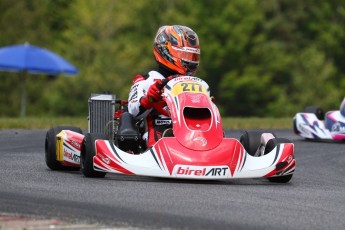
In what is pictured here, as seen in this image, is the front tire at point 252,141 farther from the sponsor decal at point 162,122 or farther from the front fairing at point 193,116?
the sponsor decal at point 162,122

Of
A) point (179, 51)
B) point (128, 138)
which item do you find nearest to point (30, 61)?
point (179, 51)

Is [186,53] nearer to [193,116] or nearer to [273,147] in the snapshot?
[193,116]

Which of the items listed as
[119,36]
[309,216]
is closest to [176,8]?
[119,36]

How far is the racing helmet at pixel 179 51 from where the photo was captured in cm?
1051

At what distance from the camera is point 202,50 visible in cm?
5922

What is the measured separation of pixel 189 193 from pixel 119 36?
47.5m

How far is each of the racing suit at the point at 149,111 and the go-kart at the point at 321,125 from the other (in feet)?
21.6

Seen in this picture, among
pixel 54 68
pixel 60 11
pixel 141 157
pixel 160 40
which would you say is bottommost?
pixel 60 11

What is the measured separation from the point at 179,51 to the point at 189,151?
5.28 ft

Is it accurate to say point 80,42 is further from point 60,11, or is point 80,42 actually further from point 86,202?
point 86,202

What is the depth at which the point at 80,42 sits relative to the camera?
52.4 meters

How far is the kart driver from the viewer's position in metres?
10.1

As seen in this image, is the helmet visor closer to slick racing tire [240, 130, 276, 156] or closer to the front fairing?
the front fairing

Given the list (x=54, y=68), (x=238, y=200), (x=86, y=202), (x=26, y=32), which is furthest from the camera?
(x=26, y=32)
